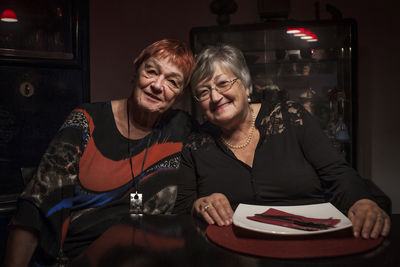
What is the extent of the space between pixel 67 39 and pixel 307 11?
6.51 feet

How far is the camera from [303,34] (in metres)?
2.90

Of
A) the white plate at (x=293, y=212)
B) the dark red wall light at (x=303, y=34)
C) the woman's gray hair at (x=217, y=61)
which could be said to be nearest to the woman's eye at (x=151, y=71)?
the woman's gray hair at (x=217, y=61)

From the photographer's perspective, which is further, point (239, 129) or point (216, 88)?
point (239, 129)

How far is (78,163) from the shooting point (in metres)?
1.45

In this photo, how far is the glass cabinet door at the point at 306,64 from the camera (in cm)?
284

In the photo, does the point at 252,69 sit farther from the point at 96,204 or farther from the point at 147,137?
the point at 96,204

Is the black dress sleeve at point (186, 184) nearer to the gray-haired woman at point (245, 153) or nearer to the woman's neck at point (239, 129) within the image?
the gray-haired woman at point (245, 153)

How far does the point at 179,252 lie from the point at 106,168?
2.45 feet

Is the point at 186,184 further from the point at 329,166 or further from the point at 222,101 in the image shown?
the point at 329,166

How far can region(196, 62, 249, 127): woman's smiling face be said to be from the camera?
1507 mm

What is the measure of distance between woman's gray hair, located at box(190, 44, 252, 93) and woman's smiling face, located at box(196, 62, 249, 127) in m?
0.02

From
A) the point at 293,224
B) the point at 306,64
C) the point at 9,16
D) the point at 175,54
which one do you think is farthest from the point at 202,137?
the point at 306,64

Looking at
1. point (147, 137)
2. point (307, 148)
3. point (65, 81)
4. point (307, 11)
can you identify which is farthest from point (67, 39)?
point (307, 11)

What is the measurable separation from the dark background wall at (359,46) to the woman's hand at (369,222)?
230cm
